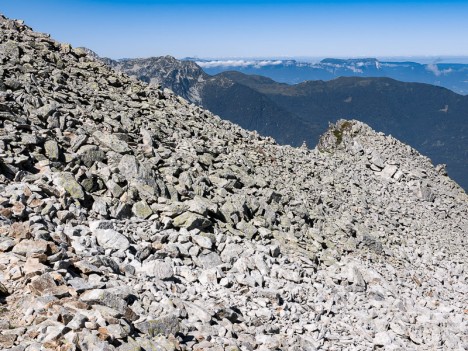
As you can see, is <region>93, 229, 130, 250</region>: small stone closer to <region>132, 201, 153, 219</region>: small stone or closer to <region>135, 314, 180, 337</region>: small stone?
<region>132, 201, 153, 219</region>: small stone

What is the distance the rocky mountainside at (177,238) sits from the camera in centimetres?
1152

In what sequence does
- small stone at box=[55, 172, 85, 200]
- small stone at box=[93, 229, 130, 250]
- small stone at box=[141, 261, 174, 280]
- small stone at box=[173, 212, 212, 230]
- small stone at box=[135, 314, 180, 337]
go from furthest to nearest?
small stone at box=[173, 212, 212, 230] < small stone at box=[55, 172, 85, 200] < small stone at box=[93, 229, 130, 250] < small stone at box=[141, 261, 174, 280] < small stone at box=[135, 314, 180, 337]

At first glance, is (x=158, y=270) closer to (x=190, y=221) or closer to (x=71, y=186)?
(x=190, y=221)

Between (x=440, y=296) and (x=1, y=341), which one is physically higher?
(x=1, y=341)

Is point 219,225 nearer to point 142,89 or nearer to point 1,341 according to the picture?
point 1,341

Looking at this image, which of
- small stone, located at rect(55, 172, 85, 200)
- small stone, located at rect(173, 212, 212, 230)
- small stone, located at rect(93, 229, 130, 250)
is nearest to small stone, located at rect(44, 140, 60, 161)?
small stone, located at rect(55, 172, 85, 200)

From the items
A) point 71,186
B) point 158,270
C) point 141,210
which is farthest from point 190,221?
point 71,186

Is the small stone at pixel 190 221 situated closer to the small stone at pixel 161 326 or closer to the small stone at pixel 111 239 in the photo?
the small stone at pixel 111 239

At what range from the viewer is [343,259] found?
77.1 feet

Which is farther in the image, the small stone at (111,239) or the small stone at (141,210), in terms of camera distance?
the small stone at (141,210)

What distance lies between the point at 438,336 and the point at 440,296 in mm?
5563

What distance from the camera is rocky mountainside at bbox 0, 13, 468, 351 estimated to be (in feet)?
37.8

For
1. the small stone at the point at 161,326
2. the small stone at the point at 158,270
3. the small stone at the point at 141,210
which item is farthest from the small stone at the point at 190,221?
the small stone at the point at 161,326

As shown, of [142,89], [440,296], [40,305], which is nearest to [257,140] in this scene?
A: [142,89]
